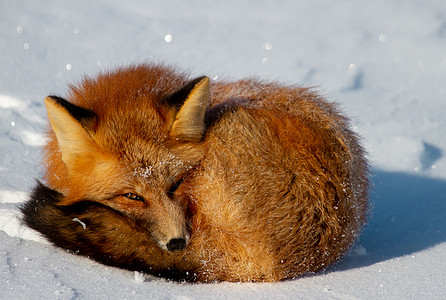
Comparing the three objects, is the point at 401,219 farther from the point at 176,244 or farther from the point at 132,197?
the point at 132,197

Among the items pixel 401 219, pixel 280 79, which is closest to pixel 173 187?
pixel 401 219

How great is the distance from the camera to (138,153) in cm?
238

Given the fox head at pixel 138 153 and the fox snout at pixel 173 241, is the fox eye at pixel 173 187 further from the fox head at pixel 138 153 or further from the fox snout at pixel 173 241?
the fox snout at pixel 173 241

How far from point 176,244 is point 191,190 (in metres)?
0.31

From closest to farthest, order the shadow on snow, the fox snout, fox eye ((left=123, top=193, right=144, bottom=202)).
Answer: the fox snout → fox eye ((left=123, top=193, right=144, bottom=202)) → the shadow on snow

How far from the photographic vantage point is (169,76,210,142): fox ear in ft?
7.98

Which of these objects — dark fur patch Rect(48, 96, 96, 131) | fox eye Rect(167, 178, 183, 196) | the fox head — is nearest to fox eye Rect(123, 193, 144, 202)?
the fox head

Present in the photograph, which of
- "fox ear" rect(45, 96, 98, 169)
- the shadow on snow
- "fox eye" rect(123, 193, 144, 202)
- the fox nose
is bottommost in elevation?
the shadow on snow

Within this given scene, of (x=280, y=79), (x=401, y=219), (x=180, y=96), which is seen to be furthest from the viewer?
(x=280, y=79)

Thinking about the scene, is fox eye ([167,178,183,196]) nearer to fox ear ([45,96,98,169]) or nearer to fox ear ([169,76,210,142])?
fox ear ([169,76,210,142])

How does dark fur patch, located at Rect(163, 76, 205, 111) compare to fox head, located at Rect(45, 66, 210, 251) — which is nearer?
fox head, located at Rect(45, 66, 210, 251)

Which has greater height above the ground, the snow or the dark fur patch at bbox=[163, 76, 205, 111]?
the dark fur patch at bbox=[163, 76, 205, 111]

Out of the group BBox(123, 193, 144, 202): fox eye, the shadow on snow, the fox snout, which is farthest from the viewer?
the shadow on snow

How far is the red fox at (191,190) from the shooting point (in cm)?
236
